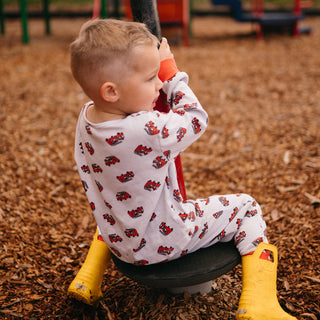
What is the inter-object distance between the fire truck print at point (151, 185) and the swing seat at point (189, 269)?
1.28 ft

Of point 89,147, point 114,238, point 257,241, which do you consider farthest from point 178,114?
point 257,241

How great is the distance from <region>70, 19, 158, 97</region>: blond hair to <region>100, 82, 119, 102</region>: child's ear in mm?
30

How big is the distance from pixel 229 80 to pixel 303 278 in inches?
153

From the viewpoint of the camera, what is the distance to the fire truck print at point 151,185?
1.58m

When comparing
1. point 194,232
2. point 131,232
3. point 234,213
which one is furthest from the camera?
point 234,213

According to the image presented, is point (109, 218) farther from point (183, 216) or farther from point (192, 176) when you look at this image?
point (192, 176)

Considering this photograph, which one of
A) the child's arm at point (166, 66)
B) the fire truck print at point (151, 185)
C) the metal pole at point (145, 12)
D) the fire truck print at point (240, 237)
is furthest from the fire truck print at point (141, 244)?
the metal pole at point (145, 12)

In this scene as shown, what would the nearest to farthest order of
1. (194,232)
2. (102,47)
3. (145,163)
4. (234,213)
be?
(102,47) → (145,163) → (194,232) → (234,213)

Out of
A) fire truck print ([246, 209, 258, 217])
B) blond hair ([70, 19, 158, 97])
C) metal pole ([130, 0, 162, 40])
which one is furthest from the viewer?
fire truck print ([246, 209, 258, 217])

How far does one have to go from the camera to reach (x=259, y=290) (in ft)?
5.72

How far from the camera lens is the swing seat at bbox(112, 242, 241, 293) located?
1.70 meters

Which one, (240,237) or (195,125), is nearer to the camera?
(195,125)

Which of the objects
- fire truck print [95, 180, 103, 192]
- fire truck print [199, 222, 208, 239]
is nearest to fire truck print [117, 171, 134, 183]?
fire truck print [95, 180, 103, 192]

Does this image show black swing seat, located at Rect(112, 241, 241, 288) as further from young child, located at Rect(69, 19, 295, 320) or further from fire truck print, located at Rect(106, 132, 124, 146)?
fire truck print, located at Rect(106, 132, 124, 146)
